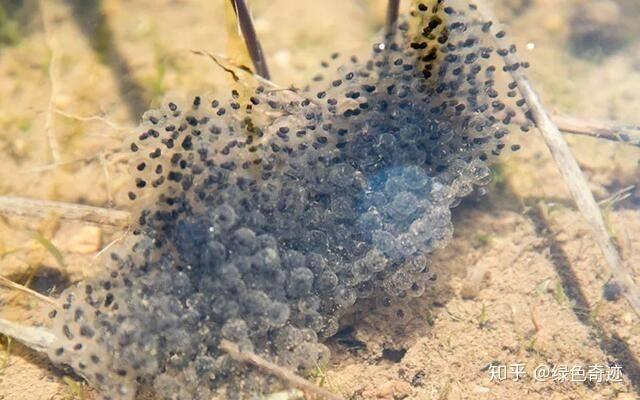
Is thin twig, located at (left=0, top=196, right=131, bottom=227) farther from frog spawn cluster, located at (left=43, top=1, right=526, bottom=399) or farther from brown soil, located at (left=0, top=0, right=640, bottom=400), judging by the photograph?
frog spawn cluster, located at (left=43, top=1, right=526, bottom=399)

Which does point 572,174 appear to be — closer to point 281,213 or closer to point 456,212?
point 456,212

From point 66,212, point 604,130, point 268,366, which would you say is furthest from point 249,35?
point 604,130

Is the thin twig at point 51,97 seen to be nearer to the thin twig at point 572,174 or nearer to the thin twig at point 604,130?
the thin twig at point 572,174

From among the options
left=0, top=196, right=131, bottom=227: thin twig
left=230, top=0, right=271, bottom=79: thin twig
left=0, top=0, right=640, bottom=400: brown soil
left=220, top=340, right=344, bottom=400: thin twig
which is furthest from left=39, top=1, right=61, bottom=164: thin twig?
left=220, top=340, right=344, bottom=400: thin twig

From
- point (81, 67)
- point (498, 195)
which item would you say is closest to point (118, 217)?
point (81, 67)

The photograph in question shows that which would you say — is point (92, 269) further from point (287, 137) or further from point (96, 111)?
point (96, 111)

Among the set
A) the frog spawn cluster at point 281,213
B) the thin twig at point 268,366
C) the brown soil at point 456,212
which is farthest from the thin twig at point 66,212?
the thin twig at point 268,366
